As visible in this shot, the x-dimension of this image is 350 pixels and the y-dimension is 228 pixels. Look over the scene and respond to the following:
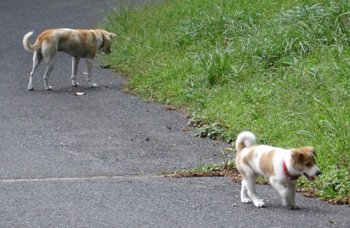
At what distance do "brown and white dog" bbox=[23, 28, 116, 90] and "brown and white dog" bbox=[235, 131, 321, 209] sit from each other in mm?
5572

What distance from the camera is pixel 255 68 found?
10.8 meters

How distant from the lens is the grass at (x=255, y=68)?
26.8ft

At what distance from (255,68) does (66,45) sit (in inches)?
116

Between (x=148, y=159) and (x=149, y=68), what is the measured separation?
424 cm

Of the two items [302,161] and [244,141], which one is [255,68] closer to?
[244,141]

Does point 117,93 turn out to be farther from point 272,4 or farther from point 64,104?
point 272,4

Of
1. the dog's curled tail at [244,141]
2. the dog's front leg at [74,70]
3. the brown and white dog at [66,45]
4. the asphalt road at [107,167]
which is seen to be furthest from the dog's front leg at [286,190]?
the dog's front leg at [74,70]

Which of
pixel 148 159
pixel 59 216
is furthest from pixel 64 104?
pixel 59 216

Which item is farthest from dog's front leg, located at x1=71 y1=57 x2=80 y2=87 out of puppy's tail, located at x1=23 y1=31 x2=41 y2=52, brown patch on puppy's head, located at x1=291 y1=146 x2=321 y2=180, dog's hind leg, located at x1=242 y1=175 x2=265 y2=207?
brown patch on puppy's head, located at x1=291 y1=146 x2=321 y2=180

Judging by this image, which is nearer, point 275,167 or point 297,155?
point 297,155

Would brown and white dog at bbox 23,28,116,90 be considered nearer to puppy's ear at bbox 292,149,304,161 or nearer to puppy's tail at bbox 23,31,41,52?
puppy's tail at bbox 23,31,41,52

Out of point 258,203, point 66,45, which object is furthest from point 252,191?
point 66,45

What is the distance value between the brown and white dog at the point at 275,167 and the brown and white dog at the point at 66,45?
18.3ft

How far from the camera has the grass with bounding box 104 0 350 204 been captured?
26.8ft
